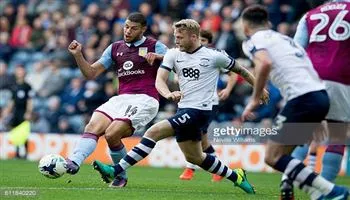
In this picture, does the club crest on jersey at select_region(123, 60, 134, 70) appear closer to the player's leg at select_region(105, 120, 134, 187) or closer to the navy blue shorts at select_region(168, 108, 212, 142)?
the player's leg at select_region(105, 120, 134, 187)

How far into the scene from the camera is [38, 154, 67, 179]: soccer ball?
11883mm

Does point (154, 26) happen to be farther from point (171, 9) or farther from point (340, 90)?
point (340, 90)

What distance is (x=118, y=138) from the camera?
12.5 metres

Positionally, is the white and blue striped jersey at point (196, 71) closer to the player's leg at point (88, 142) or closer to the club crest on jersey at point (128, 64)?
the club crest on jersey at point (128, 64)

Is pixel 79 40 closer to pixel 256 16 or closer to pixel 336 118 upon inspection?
pixel 336 118

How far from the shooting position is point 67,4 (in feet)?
96.3

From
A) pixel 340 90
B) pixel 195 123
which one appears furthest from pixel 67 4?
pixel 340 90

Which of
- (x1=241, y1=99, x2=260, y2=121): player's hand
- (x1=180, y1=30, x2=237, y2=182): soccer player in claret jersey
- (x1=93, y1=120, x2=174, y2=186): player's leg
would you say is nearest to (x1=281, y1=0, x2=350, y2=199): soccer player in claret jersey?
(x1=241, y1=99, x2=260, y2=121): player's hand

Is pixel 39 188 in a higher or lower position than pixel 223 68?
lower

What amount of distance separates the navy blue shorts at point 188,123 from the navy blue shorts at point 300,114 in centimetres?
228

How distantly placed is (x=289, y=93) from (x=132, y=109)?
370cm

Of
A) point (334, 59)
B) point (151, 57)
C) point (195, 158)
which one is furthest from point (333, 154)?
point (151, 57)

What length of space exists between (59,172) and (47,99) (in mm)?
13933

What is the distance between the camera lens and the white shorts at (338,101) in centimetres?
1009
